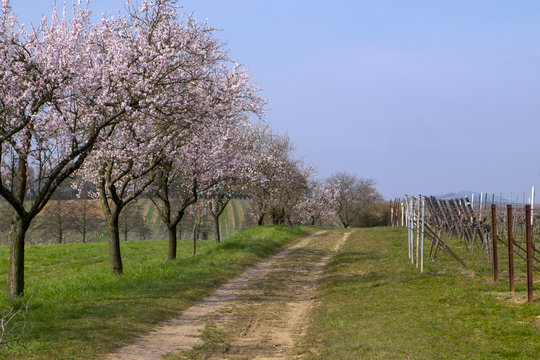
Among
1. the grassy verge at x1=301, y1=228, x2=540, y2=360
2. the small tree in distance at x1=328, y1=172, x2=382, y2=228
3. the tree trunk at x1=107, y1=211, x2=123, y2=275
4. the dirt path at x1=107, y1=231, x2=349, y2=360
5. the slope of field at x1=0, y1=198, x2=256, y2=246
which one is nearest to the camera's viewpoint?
the grassy verge at x1=301, y1=228, x2=540, y2=360

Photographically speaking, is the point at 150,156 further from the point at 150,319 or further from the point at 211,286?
the point at 150,319

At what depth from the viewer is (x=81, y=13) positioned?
1716cm

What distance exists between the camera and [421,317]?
12.7 m

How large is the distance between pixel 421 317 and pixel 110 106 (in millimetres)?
10224

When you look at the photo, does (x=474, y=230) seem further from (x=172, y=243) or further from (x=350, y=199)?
(x=350, y=199)

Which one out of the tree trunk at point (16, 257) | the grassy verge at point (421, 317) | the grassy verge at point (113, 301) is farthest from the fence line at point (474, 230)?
the tree trunk at point (16, 257)

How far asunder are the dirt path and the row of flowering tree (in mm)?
5488

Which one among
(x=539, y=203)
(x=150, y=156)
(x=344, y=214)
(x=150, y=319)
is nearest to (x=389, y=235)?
(x=539, y=203)

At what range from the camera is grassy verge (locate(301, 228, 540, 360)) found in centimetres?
980

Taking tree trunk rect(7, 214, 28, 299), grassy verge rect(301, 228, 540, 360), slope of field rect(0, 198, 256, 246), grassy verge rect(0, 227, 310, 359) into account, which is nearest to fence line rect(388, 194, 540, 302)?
grassy verge rect(301, 228, 540, 360)

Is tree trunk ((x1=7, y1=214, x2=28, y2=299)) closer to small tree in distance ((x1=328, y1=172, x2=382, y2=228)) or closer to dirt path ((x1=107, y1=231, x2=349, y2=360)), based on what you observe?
dirt path ((x1=107, y1=231, x2=349, y2=360))

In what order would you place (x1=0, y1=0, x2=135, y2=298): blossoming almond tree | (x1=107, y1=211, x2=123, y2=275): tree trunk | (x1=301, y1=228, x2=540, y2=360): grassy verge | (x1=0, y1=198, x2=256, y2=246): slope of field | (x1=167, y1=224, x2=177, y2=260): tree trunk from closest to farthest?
(x1=301, y1=228, x2=540, y2=360): grassy verge < (x1=0, y1=0, x2=135, y2=298): blossoming almond tree < (x1=107, y1=211, x2=123, y2=275): tree trunk < (x1=167, y1=224, x2=177, y2=260): tree trunk < (x1=0, y1=198, x2=256, y2=246): slope of field

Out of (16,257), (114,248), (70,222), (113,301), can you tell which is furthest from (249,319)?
(70,222)

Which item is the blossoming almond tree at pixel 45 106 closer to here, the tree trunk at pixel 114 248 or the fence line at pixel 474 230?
the tree trunk at pixel 114 248
